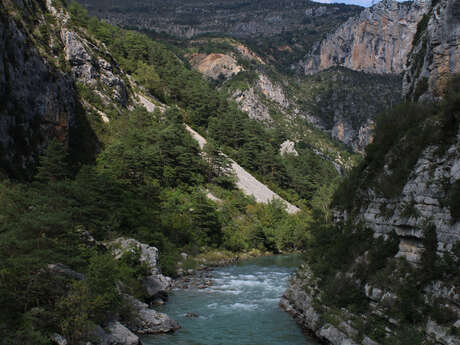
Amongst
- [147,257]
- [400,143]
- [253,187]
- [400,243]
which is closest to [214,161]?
[253,187]

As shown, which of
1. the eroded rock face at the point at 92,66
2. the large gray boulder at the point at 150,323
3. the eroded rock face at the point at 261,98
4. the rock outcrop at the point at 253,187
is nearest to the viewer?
the large gray boulder at the point at 150,323

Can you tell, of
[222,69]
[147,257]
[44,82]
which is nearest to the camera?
[147,257]

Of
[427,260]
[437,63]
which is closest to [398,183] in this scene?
[427,260]

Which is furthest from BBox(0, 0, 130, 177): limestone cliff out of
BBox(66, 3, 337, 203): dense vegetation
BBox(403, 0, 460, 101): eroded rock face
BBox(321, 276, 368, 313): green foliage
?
BBox(403, 0, 460, 101): eroded rock face

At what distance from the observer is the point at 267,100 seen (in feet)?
542

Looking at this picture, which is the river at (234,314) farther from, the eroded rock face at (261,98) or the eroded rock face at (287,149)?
the eroded rock face at (261,98)

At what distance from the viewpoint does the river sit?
18438 mm

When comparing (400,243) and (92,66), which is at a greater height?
(92,66)

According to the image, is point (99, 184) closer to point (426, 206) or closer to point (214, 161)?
point (426, 206)

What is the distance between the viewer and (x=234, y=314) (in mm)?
22766

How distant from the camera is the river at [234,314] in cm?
1844

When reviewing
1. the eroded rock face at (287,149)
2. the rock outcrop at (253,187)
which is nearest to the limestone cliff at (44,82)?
the rock outcrop at (253,187)

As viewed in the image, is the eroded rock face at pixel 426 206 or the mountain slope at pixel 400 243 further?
the eroded rock face at pixel 426 206

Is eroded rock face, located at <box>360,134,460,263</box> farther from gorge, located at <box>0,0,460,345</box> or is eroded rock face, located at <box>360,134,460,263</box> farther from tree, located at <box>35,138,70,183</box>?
tree, located at <box>35,138,70,183</box>
